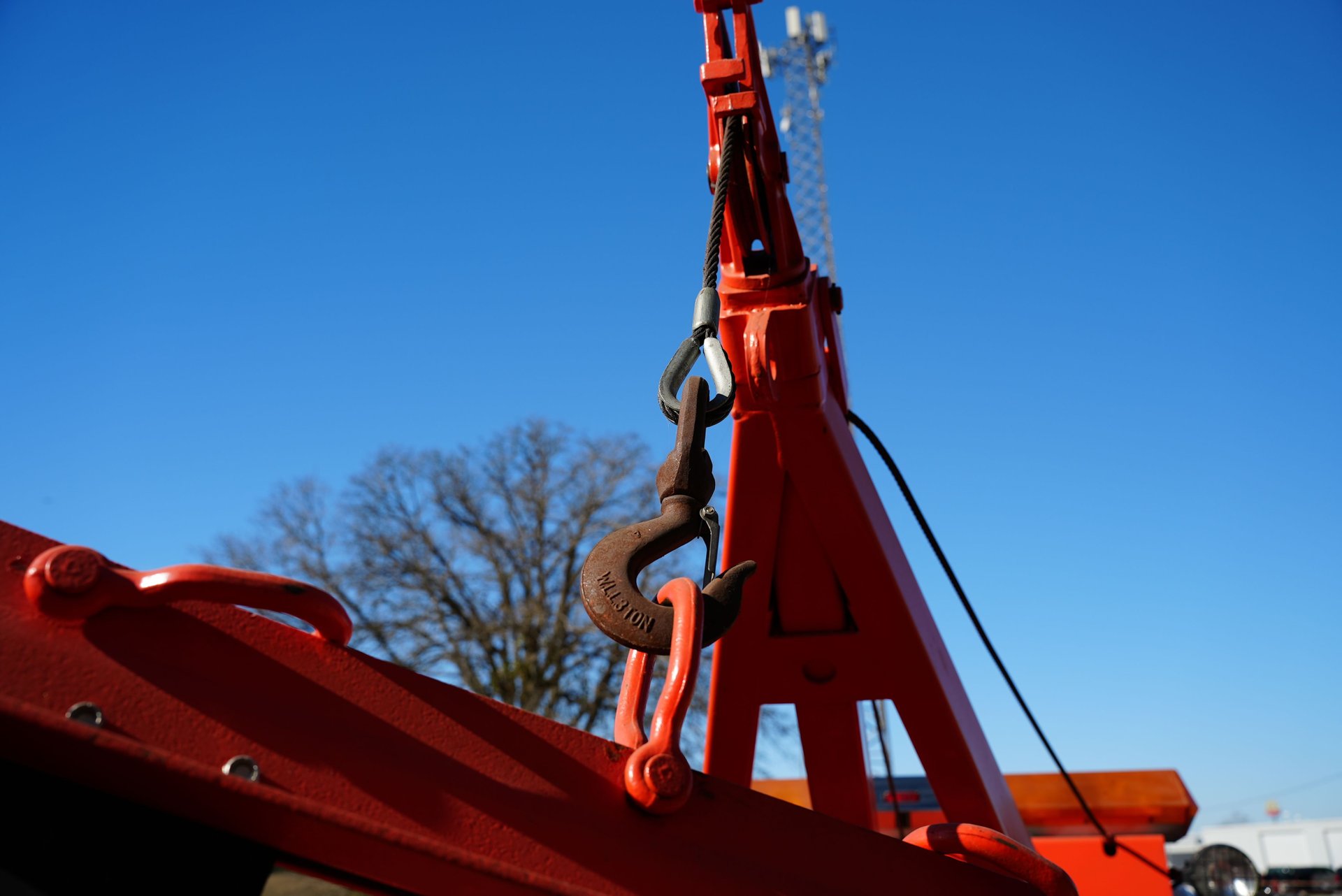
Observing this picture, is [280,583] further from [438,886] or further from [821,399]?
[821,399]

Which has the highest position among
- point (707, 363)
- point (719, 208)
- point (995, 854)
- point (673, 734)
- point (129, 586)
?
point (719, 208)

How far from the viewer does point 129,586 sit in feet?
3.33

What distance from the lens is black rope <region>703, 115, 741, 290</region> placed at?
1.89 metres

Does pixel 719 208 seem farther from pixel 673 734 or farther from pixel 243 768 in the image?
pixel 243 768

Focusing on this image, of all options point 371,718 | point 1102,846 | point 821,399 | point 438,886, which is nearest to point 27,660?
point 371,718

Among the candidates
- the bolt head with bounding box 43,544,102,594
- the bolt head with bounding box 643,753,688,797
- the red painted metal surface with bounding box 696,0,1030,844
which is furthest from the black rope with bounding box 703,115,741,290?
the bolt head with bounding box 43,544,102,594

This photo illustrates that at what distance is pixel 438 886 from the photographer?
3.45 ft

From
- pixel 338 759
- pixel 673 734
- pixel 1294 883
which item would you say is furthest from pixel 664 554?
pixel 1294 883

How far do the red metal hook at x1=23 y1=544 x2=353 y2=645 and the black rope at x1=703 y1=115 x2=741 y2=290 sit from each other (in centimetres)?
106

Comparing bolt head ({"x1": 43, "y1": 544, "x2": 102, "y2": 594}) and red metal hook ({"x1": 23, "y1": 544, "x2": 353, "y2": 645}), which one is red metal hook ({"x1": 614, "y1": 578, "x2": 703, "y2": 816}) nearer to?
red metal hook ({"x1": 23, "y1": 544, "x2": 353, "y2": 645})

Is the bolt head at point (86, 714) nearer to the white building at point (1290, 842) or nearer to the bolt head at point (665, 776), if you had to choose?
the bolt head at point (665, 776)

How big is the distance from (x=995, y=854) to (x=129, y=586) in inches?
45.4

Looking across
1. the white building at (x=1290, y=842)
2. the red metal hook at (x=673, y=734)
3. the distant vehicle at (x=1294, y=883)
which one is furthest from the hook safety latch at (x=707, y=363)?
the white building at (x=1290, y=842)

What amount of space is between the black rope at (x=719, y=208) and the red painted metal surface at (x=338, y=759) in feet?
3.27
